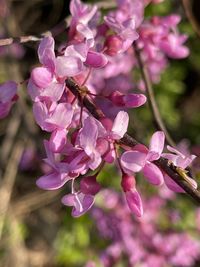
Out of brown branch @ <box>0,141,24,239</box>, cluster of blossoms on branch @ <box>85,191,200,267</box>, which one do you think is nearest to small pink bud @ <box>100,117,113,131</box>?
cluster of blossoms on branch @ <box>85,191,200,267</box>

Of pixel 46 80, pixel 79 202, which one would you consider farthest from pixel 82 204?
pixel 46 80

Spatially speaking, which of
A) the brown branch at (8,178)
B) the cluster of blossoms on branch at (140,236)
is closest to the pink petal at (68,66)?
the cluster of blossoms on branch at (140,236)

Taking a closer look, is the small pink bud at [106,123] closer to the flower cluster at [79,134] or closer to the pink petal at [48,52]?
the flower cluster at [79,134]

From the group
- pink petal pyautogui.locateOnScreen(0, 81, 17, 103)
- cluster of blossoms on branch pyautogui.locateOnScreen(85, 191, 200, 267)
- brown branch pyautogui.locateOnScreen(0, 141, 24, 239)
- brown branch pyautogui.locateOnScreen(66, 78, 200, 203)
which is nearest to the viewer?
brown branch pyautogui.locateOnScreen(66, 78, 200, 203)

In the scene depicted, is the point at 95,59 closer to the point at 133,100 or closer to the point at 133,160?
the point at 133,100

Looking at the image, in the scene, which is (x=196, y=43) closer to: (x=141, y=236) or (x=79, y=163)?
(x=141, y=236)

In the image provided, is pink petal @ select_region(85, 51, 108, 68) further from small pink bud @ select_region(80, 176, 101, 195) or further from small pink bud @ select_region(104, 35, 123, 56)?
small pink bud @ select_region(80, 176, 101, 195)
